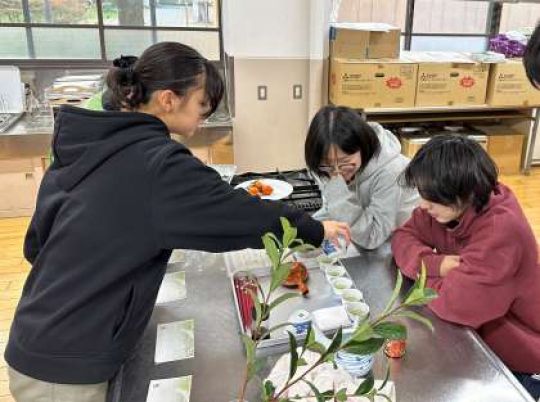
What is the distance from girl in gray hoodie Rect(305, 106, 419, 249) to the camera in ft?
4.73

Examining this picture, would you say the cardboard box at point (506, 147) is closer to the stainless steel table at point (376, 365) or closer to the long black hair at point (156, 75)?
the stainless steel table at point (376, 365)

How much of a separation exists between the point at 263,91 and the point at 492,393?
9.55 ft

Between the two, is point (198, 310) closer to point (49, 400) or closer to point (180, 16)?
point (49, 400)

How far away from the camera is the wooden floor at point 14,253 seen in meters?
2.20

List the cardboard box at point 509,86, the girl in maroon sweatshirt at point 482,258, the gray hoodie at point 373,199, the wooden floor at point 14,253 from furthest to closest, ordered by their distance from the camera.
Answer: the cardboard box at point 509,86
the wooden floor at point 14,253
the gray hoodie at point 373,199
the girl in maroon sweatshirt at point 482,258

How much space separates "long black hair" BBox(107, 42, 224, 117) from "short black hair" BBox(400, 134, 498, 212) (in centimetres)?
56

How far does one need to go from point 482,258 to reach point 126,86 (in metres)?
0.87

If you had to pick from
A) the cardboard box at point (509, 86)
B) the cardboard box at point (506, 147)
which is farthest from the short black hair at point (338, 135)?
the cardboard box at point (506, 147)

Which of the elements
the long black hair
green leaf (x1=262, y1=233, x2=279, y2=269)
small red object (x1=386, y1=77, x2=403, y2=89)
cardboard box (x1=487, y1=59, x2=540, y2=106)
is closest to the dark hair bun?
the long black hair

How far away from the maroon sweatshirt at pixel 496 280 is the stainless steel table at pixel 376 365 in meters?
0.07

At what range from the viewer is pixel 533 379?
1172 millimetres

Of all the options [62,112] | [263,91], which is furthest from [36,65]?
[62,112]

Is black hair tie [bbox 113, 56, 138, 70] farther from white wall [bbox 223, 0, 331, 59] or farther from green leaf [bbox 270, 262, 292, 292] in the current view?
white wall [bbox 223, 0, 331, 59]

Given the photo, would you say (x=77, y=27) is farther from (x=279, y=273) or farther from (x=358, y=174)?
(x=279, y=273)
